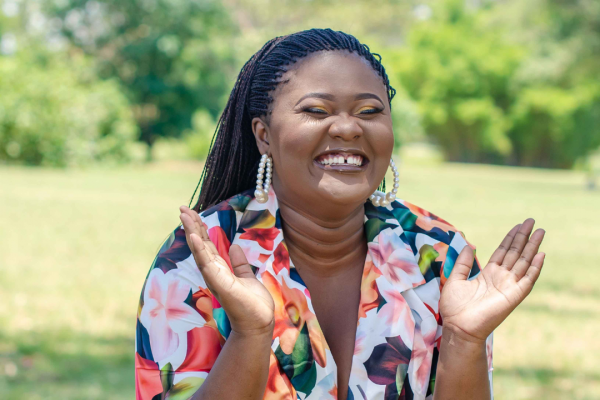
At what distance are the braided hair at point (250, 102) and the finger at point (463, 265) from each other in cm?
61

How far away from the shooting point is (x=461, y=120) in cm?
3838

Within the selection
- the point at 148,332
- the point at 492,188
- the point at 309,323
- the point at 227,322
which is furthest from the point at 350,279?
the point at 492,188

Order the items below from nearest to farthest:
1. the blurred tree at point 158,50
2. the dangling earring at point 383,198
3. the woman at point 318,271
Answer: the woman at point 318,271 < the dangling earring at point 383,198 < the blurred tree at point 158,50

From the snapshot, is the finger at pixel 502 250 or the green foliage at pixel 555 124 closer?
the finger at pixel 502 250

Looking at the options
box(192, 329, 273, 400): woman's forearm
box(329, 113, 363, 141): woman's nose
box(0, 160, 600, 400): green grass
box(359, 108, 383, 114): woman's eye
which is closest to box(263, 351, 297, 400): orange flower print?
box(192, 329, 273, 400): woman's forearm

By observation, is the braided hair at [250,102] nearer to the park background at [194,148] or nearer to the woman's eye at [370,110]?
the woman's eye at [370,110]

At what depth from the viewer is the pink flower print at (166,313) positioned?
6.64 feet

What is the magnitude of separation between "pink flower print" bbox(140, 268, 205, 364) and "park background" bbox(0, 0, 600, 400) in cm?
271

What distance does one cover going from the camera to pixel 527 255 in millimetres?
2094

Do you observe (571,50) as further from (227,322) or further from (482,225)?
(227,322)

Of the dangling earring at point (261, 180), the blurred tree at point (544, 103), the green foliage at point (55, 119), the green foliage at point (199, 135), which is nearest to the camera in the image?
the dangling earring at point (261, 180)

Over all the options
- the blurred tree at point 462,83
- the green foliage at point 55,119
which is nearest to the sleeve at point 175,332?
the green foliage at point 55,119

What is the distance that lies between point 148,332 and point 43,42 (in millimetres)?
26939

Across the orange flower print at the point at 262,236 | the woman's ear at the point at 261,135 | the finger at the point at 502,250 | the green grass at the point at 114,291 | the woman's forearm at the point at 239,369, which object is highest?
the woman's ear at the point at 261,135
